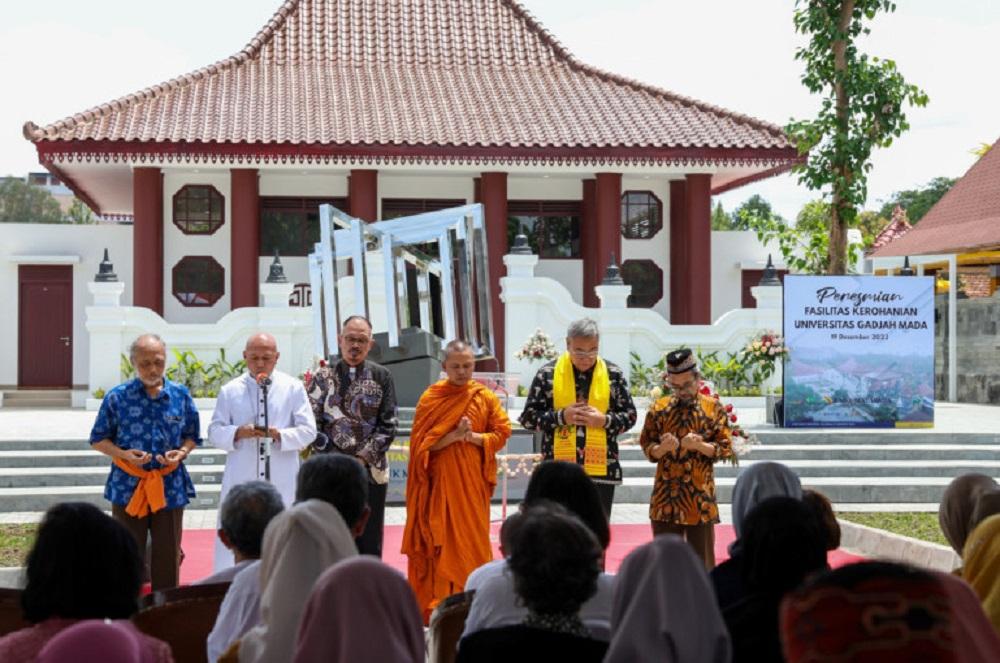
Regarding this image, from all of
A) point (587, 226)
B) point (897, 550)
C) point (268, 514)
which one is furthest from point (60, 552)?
point (587, 226)

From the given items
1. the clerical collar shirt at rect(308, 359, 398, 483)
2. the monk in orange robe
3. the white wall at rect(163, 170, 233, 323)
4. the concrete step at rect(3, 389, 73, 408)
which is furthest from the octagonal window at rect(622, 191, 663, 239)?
the monk in orange robe

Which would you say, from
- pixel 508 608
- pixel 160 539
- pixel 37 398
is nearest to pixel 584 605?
pixel 508 608

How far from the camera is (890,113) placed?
58.1ft

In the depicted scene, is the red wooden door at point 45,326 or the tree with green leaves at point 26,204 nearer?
the red wooden door at point 45,326

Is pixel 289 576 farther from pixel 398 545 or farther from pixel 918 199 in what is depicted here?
pixel 918 199

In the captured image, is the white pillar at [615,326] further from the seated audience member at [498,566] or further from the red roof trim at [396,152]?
the seated audience member at [498,566]

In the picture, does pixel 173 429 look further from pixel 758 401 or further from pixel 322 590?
pixel 758 401

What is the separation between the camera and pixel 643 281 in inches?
1021

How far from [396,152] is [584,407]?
15612mm

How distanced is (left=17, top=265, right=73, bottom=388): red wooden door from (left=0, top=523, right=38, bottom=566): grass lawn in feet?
44.6

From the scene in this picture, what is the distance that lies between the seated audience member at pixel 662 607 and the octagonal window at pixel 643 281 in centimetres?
2212

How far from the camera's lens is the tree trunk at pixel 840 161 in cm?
1756

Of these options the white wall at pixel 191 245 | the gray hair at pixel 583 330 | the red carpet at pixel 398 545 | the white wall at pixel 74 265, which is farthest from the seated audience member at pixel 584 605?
the white wall at pixel 74 265

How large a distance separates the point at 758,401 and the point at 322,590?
1785 cm
